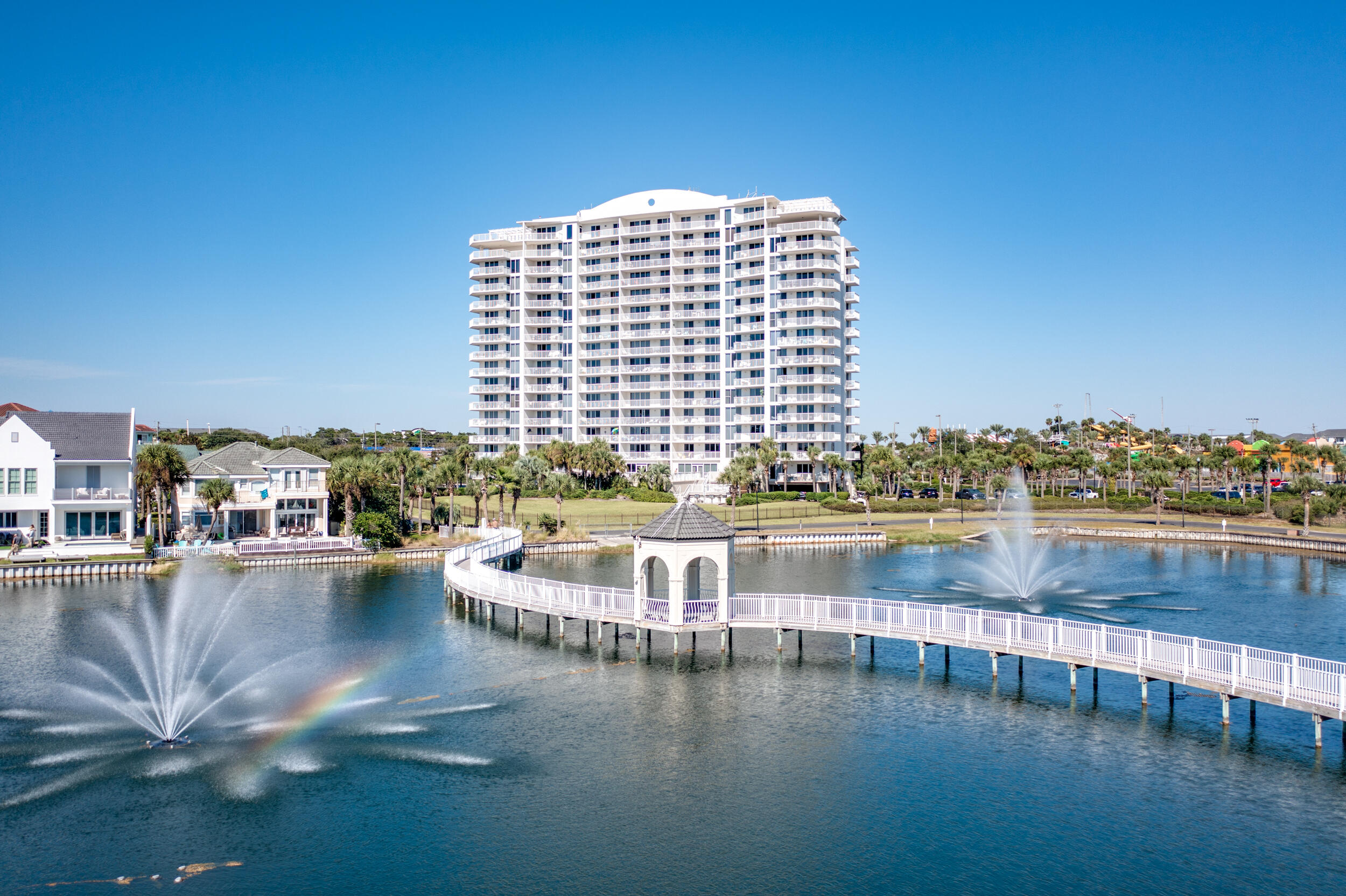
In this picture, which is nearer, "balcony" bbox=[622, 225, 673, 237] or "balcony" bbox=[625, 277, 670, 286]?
"balcony" bbox=[622, 225, 673, 237]

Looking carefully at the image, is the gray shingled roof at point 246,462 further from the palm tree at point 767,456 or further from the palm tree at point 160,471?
the palm tree at point 767,456

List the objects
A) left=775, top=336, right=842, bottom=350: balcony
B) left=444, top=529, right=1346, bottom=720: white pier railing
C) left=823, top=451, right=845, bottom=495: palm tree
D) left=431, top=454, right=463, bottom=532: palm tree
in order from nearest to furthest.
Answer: left=444, top=529, right=1346, bottom=720: white pier railing < left=431, top=454, right=463, bottom=532: palm tree < left=823, top=451, right=845, bottom=495: palm tree < left=775, top=336, right=842, bottom=350: balcony

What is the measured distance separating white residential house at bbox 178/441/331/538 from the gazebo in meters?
48.3

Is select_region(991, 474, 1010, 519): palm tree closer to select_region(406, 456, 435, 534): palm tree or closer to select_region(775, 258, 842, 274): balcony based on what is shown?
select_region(775, 258, 842, 274): balcony

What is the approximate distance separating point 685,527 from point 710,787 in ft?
55.5

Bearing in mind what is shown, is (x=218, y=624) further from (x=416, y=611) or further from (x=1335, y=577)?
(x=1335, y=577)

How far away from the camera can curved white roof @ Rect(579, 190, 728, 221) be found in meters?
142

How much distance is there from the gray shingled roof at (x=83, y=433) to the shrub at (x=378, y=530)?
18.1 meters

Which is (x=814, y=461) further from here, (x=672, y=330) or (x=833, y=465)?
(x=672, y=330)

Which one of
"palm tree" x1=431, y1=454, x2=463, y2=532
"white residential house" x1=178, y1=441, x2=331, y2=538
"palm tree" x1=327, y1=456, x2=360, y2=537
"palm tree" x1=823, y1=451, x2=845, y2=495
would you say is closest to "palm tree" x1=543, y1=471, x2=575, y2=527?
"palm tree" x1=431, y1=454, x2=463, y2=532

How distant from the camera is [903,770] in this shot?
27500mm

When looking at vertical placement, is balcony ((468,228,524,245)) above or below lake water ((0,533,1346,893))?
above

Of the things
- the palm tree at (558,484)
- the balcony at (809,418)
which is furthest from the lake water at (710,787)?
the balcony at (809,418)

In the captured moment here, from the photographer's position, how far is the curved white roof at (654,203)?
14162 centimetres
